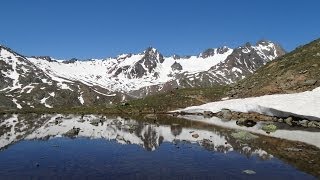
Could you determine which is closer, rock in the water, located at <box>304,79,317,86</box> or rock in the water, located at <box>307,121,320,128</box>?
rock in the water, located at <box>307,121,320,128</box>

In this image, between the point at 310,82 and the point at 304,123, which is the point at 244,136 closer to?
the point at 304,123

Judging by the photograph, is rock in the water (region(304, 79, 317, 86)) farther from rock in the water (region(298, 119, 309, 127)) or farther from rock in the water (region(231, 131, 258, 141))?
rock in the water (region(231, 131, 258, 141))

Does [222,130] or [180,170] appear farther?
[222,130]

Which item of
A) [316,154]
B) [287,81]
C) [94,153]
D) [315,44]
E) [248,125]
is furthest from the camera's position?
[315,44]

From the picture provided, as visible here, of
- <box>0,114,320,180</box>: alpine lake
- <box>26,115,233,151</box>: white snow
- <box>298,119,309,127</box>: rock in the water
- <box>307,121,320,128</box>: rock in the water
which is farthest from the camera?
<box>298,119,309,127</box>: rock in the water

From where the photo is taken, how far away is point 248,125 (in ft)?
234

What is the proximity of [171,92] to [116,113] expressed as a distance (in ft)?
93.1

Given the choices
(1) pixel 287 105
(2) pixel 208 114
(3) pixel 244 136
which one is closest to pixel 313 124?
(1) pixel 287 105

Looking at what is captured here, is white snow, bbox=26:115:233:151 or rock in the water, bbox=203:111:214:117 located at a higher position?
rock in the water, bbox=203:111:214:117

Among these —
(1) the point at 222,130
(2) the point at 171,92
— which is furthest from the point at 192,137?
(2) the point at 171,92

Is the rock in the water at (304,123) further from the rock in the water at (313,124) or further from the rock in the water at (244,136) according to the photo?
the rock in the water at (244,136)

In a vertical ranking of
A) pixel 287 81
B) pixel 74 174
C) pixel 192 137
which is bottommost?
pixel 74 174

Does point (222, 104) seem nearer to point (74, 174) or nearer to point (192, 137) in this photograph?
point (192, 137)


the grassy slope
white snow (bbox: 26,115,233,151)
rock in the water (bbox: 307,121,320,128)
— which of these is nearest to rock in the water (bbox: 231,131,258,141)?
white snow (bbox: 26,115,233,151)
